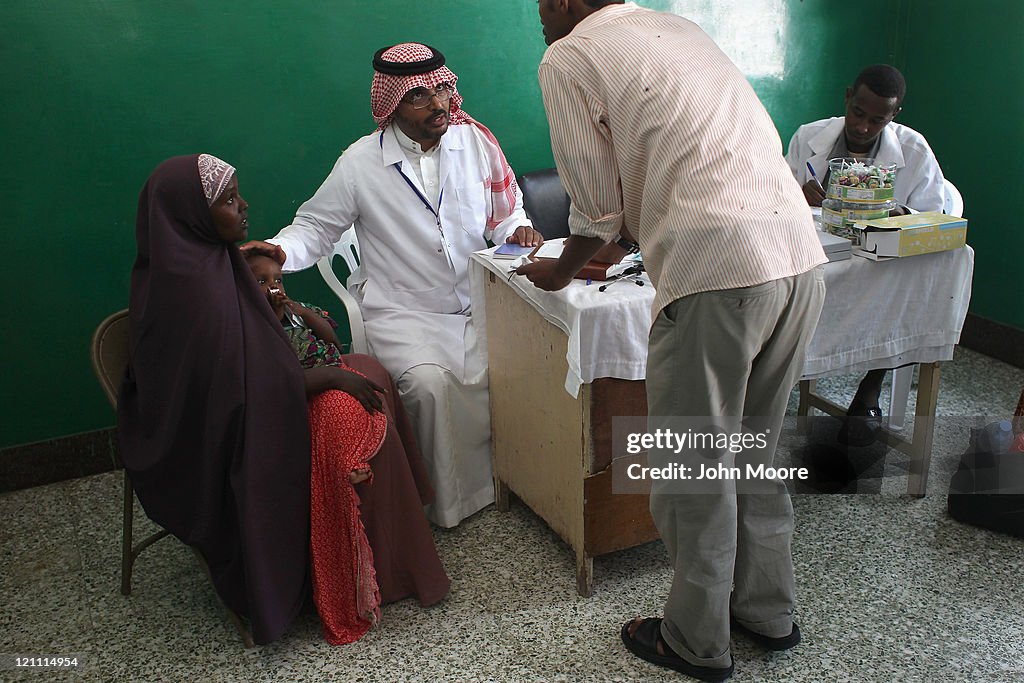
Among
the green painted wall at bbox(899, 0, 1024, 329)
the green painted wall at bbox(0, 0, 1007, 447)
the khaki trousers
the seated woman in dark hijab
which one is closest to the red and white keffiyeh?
the green painted wall at bbox(0, 0, 1007, 447)

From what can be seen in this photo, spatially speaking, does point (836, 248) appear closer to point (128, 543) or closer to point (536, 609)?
point (536, 609)

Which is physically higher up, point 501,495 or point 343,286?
point 343,286

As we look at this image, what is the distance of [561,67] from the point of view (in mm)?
1888

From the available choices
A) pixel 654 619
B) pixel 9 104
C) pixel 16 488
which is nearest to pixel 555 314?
pixel 654 619

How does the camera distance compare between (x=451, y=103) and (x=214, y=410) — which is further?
(x=451, y=103)

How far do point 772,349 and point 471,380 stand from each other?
3.97 ft

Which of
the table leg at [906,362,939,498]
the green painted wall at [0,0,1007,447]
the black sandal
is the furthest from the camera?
the green painted wall at [0,0,1007,447]

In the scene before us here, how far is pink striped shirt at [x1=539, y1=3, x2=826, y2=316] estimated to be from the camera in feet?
→ 5.96

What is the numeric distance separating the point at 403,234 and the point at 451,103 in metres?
0.48

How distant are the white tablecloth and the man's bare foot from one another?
0.58 metres

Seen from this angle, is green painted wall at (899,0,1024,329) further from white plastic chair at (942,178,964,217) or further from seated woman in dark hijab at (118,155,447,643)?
seated woman in dark hijab at (118,155,447,643)

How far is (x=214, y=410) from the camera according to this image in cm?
224

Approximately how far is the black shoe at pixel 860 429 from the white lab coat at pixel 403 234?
146cm

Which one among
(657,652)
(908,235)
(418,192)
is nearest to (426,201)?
(418,192)
